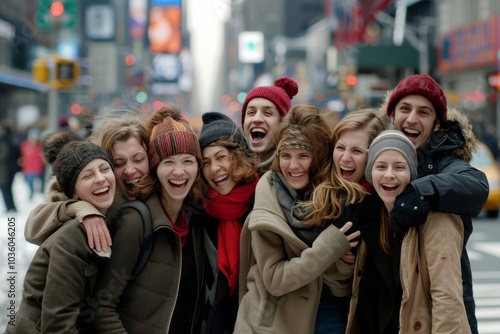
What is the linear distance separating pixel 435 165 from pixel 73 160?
191cm

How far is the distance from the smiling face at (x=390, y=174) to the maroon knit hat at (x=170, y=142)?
1.03 m

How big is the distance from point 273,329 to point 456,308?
0.99 meters

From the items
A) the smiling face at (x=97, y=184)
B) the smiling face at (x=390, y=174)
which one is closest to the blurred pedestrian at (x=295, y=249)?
the smiling face at (x=390, y=174)

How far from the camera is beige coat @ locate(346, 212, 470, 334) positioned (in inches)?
140

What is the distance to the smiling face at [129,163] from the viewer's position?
4148mm

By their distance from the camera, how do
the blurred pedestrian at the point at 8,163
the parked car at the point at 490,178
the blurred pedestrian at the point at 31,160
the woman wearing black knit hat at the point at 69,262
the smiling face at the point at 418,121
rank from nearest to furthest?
the woman wearing black knit hat at the point at 69,262, the smiling face at the point at 418,121, the blurred pedestrian at the point at 8,163, the parked car at the point at 490,178, the blurred pedestrian at the point at 31,160

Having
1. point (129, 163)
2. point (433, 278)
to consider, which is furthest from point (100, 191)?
point (433, 278)

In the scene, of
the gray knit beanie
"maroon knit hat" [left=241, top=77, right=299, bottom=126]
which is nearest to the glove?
the gray knit beanie

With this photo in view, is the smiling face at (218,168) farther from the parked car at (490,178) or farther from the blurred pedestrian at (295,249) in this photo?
the parked car at (490,178)

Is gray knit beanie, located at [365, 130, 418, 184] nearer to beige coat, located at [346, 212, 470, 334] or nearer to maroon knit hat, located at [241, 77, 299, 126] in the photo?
beige coat, located at [346, 212, 470, 334]

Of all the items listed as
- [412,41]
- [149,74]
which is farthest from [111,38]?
[149,74]

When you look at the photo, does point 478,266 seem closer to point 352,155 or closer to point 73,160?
point 352,155

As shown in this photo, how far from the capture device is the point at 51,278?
11.5 ft

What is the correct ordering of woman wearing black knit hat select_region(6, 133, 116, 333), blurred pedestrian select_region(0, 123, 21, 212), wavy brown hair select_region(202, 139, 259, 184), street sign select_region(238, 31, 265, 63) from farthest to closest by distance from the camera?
blurred pedestrian select_region(0, 123, 21, 212), street sign select_region(238, 31, 265, 63), wavy brown hair select_region(202, 139, 259, 184), woman wearing black knit hat select_region(6, 133, 116, 333)
